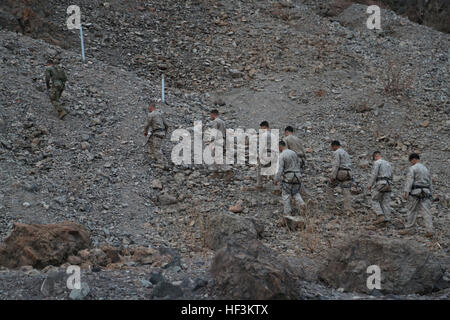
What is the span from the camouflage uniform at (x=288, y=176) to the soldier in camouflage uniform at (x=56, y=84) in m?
5.23

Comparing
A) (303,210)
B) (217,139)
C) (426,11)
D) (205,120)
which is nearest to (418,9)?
(426,11)

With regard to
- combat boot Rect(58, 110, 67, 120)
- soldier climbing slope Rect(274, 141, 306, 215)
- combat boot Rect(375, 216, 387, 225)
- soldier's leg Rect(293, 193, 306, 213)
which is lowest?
combat boot Rect(375, 216, 387, 225)

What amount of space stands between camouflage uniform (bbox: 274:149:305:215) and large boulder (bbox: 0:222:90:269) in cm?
362

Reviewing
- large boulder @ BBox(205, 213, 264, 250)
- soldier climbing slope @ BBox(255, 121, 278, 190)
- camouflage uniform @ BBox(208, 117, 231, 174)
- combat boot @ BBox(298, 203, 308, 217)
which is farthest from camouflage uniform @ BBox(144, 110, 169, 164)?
combat boot @ BBox(298, 203, 308, 217)

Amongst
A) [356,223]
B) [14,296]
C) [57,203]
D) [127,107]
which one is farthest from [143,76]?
[14,296]

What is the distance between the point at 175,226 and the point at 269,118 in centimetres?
548

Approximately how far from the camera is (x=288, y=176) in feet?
27.7

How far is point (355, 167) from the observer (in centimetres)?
1073

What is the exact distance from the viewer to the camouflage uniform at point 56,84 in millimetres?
10547

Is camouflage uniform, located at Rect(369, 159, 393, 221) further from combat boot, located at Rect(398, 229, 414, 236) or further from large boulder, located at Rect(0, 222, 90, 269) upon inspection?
large boulder, located at Rect(0, 222, 90, 269)

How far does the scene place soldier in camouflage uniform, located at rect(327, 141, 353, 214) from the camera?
870 cm

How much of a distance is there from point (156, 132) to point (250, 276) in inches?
217

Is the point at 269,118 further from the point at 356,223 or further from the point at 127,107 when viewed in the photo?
the point at 356,223

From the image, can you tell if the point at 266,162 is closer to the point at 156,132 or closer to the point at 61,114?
the point at 156,132
